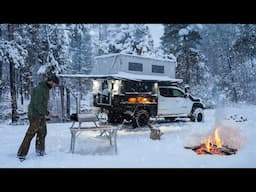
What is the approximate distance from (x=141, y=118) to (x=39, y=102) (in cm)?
413

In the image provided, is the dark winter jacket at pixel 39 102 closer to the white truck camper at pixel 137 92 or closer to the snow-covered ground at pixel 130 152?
the snow-covered ground at pixel 130 152

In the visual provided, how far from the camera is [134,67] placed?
9.82 m

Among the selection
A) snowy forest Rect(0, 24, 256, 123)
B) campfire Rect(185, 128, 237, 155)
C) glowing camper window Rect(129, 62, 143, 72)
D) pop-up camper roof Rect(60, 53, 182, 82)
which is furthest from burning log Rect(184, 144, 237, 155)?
snowy forest Rect(0, 24, 256, 123)

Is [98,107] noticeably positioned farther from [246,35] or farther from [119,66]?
[246,35]

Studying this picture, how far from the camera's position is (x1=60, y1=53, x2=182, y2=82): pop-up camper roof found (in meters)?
9.41

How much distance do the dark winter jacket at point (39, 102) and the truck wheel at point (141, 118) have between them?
3827 mm

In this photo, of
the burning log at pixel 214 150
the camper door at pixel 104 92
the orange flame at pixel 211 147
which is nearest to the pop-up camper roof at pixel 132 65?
the camper door at pixel 104 92

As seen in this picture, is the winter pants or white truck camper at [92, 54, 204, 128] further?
white truck camper at [92, 54, 204, 128]

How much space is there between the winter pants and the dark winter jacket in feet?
0.33

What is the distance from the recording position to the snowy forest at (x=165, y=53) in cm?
1435

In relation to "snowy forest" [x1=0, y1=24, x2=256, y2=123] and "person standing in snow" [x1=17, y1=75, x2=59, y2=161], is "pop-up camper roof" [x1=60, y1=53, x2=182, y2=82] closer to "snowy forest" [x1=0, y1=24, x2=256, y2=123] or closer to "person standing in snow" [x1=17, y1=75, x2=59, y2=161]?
"person standing in snow" [x1=17, y1=75, x2=59, y2=161]

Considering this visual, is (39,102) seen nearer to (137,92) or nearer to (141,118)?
(141,118)
